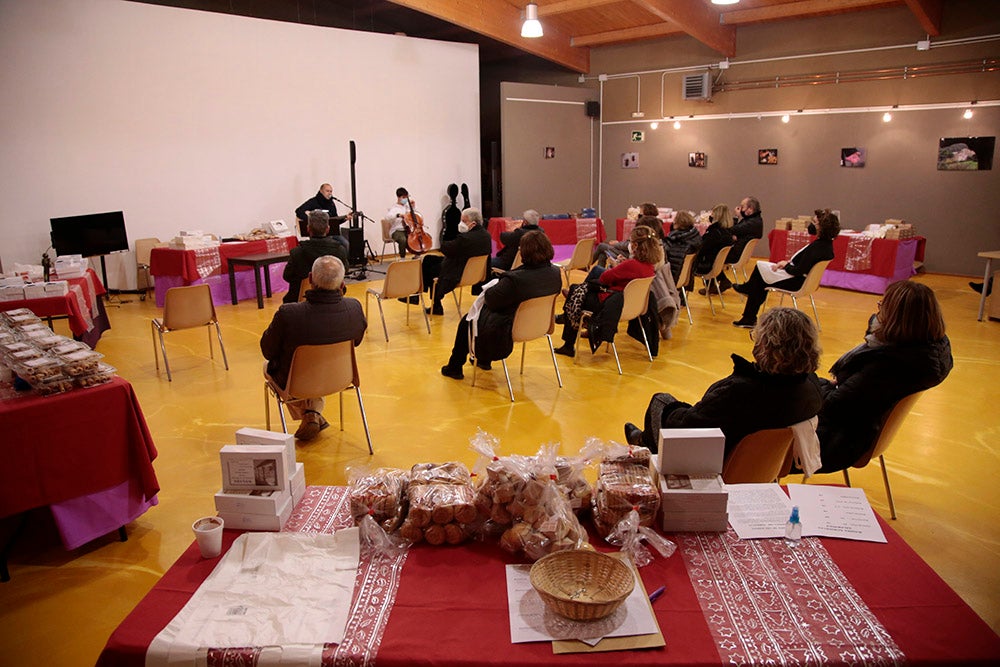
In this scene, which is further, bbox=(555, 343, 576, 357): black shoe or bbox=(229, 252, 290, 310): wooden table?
bbox=(229, 252, 290, 310): wooden table

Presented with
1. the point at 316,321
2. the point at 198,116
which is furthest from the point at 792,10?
the point at 316,321

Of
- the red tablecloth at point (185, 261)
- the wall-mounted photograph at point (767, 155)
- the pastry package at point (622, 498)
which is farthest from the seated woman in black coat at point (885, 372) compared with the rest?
the wall-mounted photograph at point (767, 155)

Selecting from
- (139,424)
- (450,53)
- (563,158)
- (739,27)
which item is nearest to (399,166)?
(450,53)

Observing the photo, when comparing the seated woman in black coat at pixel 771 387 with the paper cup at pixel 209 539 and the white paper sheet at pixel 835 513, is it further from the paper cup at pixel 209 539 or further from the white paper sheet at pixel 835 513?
the paper cup at pixel 209 539

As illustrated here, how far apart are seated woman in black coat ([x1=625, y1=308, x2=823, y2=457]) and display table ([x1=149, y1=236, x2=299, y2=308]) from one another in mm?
6401

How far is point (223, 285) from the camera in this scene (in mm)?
8523

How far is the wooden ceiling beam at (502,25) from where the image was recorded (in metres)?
10.5

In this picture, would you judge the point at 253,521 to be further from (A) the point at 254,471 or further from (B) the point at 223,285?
(B) the point at 223,285

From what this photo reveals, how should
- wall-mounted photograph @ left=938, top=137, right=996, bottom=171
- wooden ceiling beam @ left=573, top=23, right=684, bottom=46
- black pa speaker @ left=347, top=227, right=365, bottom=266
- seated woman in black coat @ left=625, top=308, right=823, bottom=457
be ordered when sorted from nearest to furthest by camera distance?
seated woman in black coat @ left=625, top=308, right=823, bottom=457 → wall-mounted photograph @ left=938, top=137, right=996, bottom=171 → black pa speaker @ left=347, top=227, right=365, bottom=266 → wooden ceiling beam @ left=573, top=23, right=684, bottom=46

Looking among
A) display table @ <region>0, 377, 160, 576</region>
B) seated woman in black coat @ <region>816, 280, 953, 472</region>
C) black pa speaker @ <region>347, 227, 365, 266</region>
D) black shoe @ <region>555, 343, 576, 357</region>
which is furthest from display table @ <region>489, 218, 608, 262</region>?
display table @ <region>0, 377, 160, 576</region>

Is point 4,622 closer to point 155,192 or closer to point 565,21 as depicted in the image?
point 155,192

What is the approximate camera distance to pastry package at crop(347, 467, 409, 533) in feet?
6.92

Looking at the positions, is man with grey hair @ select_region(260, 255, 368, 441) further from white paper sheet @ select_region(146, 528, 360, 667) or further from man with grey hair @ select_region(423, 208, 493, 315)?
man with grey hair @ select_region(423, 208, 493, 315)

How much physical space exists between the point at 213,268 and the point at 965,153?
10092 mm
